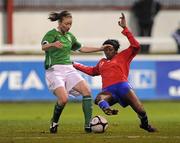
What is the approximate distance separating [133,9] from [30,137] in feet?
78.6

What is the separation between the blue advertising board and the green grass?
289 millimetres

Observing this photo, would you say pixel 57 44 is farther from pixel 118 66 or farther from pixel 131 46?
pixel 131 46

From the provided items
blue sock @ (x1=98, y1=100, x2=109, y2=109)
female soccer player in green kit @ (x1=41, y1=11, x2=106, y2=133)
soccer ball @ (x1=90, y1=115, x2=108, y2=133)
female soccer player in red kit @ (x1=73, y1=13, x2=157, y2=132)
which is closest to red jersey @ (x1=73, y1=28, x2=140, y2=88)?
female soccer player in red kit @ (x1=73, y1=13, x2=157, y2=132)

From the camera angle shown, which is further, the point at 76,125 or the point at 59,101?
the point at 76,125

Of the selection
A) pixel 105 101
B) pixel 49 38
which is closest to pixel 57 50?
pixel 49 38

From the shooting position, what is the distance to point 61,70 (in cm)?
1669

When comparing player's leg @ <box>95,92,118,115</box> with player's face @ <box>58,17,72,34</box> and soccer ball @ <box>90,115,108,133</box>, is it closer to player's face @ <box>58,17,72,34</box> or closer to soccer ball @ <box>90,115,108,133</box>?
soccer ball @ <box>90,115,108,133</box>

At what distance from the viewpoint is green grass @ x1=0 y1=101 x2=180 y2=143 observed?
49.8ft

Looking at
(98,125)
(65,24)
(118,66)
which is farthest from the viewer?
(118,66)

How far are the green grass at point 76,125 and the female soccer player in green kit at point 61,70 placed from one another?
51cm

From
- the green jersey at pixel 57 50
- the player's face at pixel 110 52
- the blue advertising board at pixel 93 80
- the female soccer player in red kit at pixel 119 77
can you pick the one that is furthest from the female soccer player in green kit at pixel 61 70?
the blue advertising board at pixel 93 80

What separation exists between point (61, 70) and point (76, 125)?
86.1 inches

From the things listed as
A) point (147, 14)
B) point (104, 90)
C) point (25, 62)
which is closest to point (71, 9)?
point (147, 14)

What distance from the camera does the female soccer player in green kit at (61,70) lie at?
54.2ft
